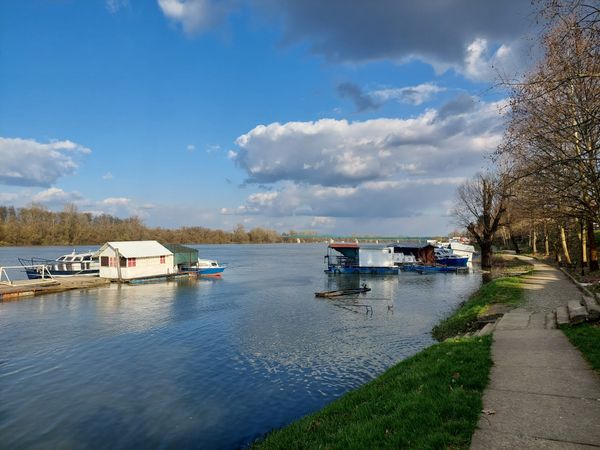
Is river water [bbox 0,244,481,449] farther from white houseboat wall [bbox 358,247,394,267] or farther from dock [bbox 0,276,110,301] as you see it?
white houseboat wall [bbox 358,247,394,267]

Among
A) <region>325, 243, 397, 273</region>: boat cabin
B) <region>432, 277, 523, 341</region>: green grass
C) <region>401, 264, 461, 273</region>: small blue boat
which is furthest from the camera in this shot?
<region>325, 243, 397, 273</region>: boat cabin

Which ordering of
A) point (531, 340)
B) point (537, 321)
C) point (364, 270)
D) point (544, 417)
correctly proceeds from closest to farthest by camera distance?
point (544, 417) → point (531, 340) → point (537, 321) → point (364, 270)

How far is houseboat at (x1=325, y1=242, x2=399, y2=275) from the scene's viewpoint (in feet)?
206

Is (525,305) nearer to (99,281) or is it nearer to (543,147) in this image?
(543,147)

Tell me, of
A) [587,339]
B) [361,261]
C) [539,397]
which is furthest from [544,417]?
[361,261]

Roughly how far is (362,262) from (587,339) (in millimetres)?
54209

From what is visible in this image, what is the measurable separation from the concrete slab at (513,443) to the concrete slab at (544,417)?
5.1 inches

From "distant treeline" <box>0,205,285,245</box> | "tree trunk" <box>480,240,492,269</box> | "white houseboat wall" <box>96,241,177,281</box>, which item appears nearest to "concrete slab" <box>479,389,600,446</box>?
"white houseboat wall" <box>96,241,177,281</box>

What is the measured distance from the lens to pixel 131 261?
168 ft

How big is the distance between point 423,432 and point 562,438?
2055 millimetres

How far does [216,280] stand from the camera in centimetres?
5516

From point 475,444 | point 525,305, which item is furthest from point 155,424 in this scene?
point 525,305

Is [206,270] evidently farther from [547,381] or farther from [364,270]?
[547,381]

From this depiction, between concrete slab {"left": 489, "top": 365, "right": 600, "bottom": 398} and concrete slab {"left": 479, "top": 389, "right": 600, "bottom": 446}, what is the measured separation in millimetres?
331
